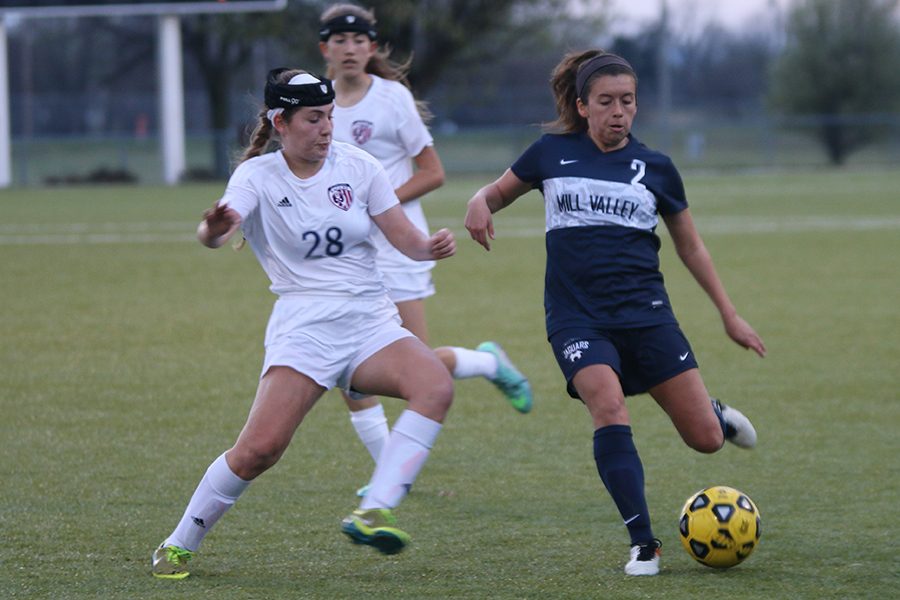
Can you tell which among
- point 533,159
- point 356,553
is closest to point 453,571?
point 356,553

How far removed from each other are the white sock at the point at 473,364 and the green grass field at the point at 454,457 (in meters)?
0.38

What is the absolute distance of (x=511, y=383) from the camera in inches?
300

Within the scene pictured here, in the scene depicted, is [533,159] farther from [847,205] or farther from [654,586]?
[847,205]

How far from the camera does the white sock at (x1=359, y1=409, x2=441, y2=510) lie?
4.74 metres

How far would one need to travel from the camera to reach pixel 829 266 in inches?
628

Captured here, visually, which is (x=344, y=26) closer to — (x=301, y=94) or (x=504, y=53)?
(x=301, y=94)

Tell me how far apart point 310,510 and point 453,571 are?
113cm

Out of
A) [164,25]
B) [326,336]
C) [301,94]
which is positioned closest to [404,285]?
[326,336]

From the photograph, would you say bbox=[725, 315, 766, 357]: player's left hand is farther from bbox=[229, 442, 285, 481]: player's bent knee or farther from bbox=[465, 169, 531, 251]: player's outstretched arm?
bbox=[229, 442, 285, 481]: player's bent knee

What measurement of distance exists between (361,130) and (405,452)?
2511mm

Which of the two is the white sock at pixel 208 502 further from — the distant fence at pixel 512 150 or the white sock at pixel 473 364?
the distant fence at pixel 512 150

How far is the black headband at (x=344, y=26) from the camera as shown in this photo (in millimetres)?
6723

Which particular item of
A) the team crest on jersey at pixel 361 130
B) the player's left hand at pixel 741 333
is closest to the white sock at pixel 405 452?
the player's left hand at pixel 741 333

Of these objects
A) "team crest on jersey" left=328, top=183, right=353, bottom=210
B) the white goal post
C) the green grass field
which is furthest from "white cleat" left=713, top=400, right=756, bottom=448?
the white goal post
